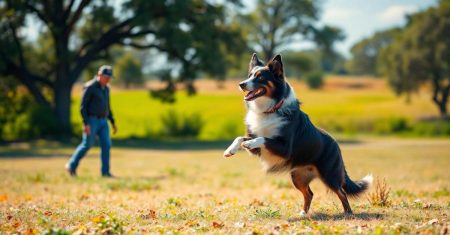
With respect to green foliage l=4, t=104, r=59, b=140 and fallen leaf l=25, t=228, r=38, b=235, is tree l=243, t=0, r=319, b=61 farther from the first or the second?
fallen leaf l=25, t=228, r=38, b=235

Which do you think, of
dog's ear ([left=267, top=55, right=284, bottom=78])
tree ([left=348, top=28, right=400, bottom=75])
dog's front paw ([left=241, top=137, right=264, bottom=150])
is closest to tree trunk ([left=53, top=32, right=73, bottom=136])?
dog's ear ([left=267, top=55, right=284, bottom=78])

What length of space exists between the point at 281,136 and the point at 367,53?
129 meters

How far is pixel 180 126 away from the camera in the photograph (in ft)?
134

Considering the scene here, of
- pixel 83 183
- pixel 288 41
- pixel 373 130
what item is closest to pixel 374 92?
pixel 288 41

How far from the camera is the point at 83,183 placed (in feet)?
Answer: 46.4

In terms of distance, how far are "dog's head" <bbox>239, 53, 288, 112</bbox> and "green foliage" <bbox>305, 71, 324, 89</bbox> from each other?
82980mm

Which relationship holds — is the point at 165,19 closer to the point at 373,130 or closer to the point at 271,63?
the point at 373,130

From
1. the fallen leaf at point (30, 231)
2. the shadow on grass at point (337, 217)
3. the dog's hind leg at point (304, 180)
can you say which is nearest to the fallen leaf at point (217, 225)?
the shadow on grass at point (337, 217)

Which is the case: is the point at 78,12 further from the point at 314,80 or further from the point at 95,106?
the point at 314,80

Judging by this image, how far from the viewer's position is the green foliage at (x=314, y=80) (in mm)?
90200

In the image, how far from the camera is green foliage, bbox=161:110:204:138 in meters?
40.6

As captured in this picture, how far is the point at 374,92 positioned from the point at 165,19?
5943 cm

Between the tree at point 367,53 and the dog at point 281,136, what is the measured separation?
11837cm

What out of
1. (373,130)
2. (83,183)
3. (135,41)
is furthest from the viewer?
(373,130)
